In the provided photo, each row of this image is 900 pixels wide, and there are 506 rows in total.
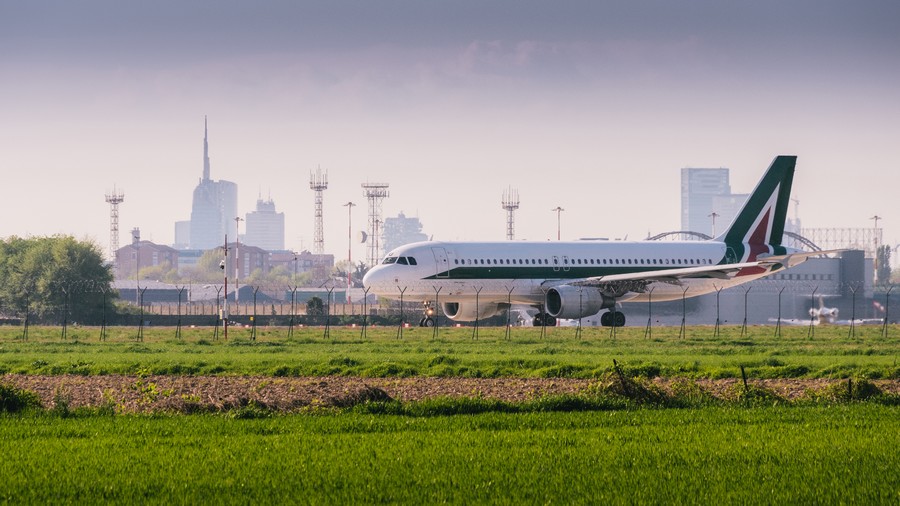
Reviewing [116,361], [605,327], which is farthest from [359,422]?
[605,327]

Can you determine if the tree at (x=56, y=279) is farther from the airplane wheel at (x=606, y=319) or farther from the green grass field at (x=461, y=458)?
the green grass field at (x=461, y=458)

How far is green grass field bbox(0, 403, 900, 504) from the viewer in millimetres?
14688

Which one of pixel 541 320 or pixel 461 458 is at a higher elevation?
pixel 541 320

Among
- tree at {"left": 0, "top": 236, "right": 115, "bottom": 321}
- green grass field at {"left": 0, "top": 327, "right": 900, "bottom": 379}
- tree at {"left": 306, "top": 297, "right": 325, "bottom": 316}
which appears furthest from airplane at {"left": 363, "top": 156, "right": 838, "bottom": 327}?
tree at {"left": 0, "top": 236, "right": 115, "bottom": 321}

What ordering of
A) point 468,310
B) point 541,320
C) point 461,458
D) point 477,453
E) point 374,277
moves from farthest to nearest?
1. point 541,320
2. point 468,310
3. point 374,277
4. point 477,453
5. point 461,458

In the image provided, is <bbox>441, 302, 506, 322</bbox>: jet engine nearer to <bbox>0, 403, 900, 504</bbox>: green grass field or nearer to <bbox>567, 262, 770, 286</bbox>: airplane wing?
<bbox>567, 262, 770, 286</bbox>: airplane wing

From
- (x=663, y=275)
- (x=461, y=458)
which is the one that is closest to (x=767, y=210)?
(x=663, y=275)

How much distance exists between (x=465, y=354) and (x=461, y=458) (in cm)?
2394

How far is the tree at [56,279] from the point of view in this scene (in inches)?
3519

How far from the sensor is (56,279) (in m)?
96.3

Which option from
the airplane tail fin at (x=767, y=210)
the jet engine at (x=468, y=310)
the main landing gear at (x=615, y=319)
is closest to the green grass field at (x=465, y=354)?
the jet engine at (x=468, y=310)

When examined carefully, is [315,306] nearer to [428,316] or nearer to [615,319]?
[428,316]

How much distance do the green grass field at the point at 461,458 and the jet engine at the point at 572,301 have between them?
39.3m

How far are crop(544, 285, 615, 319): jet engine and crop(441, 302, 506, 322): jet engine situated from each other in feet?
10.9
